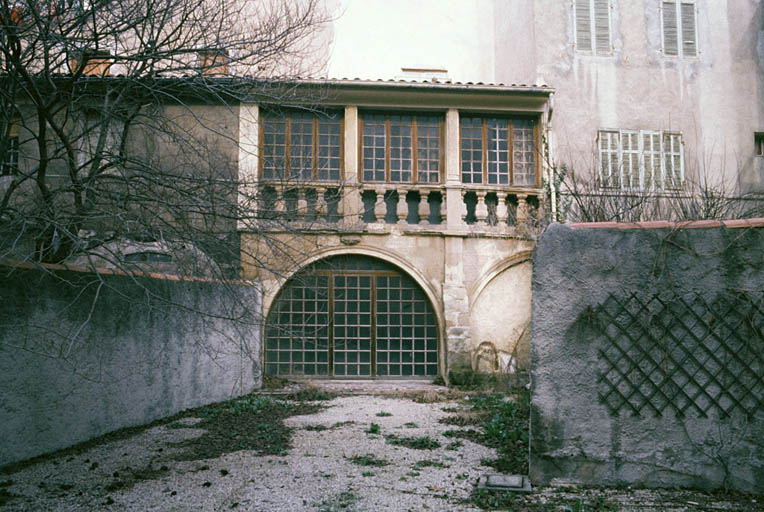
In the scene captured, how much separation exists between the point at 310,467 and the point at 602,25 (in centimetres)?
1243

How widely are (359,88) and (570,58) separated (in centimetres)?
513

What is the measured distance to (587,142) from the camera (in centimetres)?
1355

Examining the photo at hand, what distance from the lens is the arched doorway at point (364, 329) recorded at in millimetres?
12414

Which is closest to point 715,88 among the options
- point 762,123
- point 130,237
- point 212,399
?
point 762,123

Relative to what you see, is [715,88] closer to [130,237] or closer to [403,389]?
[403,389]

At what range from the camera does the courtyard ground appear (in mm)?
4832

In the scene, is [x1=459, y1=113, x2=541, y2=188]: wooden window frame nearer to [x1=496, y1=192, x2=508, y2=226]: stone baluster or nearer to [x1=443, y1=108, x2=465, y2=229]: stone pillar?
[x1=443, y1=108, x2=465, y2=229]: stone pillar

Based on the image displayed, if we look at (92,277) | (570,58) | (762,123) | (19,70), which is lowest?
(92,277)

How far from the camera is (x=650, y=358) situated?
5.23m

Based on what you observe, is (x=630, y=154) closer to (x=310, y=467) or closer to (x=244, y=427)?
(x=244, y=427)

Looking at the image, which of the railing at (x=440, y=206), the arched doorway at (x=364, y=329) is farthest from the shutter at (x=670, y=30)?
the arched doorway at (x=364, y=329)

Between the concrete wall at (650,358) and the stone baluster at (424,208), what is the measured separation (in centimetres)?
714

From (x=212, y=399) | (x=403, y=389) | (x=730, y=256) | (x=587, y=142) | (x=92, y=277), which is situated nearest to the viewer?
(x=730, y=256)

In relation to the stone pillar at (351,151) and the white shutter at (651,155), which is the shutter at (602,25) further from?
the stone pillar at (351,151)
